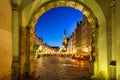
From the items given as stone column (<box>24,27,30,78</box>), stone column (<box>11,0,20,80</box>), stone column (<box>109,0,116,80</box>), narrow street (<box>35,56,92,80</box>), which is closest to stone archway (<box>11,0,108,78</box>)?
stone column (<box>24,27,30,78</box>)

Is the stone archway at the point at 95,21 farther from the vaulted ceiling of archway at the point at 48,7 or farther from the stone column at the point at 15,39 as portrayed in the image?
the stone column at the point at 15,39

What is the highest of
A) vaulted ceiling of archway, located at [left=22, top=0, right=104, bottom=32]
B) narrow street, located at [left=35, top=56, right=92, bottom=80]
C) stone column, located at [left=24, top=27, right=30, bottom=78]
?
vaulted ceiling of archway, located at [left=22, top=0, right=104, bottom=32]

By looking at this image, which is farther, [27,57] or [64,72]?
[64,72]

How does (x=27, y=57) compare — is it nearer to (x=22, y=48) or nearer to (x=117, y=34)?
(x=22, y=48)

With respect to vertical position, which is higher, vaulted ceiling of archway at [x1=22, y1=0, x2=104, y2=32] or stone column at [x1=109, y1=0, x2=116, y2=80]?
vaulted ceiling of archway at [x1=22, y1=0, x2=104, y2=32]

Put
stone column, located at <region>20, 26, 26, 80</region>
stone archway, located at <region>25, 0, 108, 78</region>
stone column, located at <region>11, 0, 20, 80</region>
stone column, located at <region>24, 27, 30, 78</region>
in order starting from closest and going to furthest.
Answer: stone column, located at <region>11, 0, 20, 80</region>, stone archway, located at <region>25, 0, 108, 78</region>, stone column, located at <region>20, 26, 26, 80</region>, stone column, located at <region>24, 27, 30, 78</region>

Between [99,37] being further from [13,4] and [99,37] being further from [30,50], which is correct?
[13,4]

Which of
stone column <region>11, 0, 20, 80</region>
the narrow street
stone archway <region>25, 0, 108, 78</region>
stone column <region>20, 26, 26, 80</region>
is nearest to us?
stone column <region>11, 0, 20, 80</region>

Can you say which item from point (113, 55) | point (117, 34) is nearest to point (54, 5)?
point (113, 55)

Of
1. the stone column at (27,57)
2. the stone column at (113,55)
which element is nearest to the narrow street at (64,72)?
the stone column at (27,57)

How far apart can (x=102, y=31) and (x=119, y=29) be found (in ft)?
13.1

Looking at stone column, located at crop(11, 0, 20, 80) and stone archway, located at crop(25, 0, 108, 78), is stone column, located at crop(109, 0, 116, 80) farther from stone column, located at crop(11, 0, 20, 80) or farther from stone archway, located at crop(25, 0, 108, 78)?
stone column, located at crop(11, 0, 20, 80)

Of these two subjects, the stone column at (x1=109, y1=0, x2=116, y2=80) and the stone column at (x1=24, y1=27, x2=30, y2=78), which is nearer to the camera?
the stone column at (x1=109, y1=0, x2=116, y2=80)

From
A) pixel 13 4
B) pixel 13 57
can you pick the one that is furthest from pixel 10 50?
pixel 13 4
